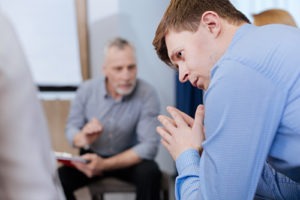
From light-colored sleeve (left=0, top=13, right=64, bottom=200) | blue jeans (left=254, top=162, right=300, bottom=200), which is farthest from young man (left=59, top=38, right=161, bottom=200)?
light-colored sleeve (left=0, top=13, right=64, bottom=200)

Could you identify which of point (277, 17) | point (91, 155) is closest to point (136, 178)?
point (91, 155)

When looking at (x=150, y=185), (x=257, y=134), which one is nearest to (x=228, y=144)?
(x=257, y=134)

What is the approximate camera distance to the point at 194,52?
83 cm

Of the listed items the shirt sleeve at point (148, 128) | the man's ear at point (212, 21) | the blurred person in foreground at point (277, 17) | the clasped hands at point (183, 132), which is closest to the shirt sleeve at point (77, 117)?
the shirt sleeve at point (148, 128)

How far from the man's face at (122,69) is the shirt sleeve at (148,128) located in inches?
4.2

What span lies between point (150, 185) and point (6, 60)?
1644 millimetres

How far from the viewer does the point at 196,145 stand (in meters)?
0.86

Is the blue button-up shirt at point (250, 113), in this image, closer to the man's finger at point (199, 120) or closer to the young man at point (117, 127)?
the man's finger at point (199, 120)

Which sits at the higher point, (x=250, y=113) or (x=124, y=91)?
(x=250, y=113)

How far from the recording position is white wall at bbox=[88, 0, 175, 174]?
1168 millimetres

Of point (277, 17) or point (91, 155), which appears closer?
point (277, 17)

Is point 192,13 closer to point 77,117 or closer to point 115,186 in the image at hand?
point 115,186

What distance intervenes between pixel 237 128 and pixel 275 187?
29 cm

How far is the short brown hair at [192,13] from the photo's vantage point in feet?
2.66
